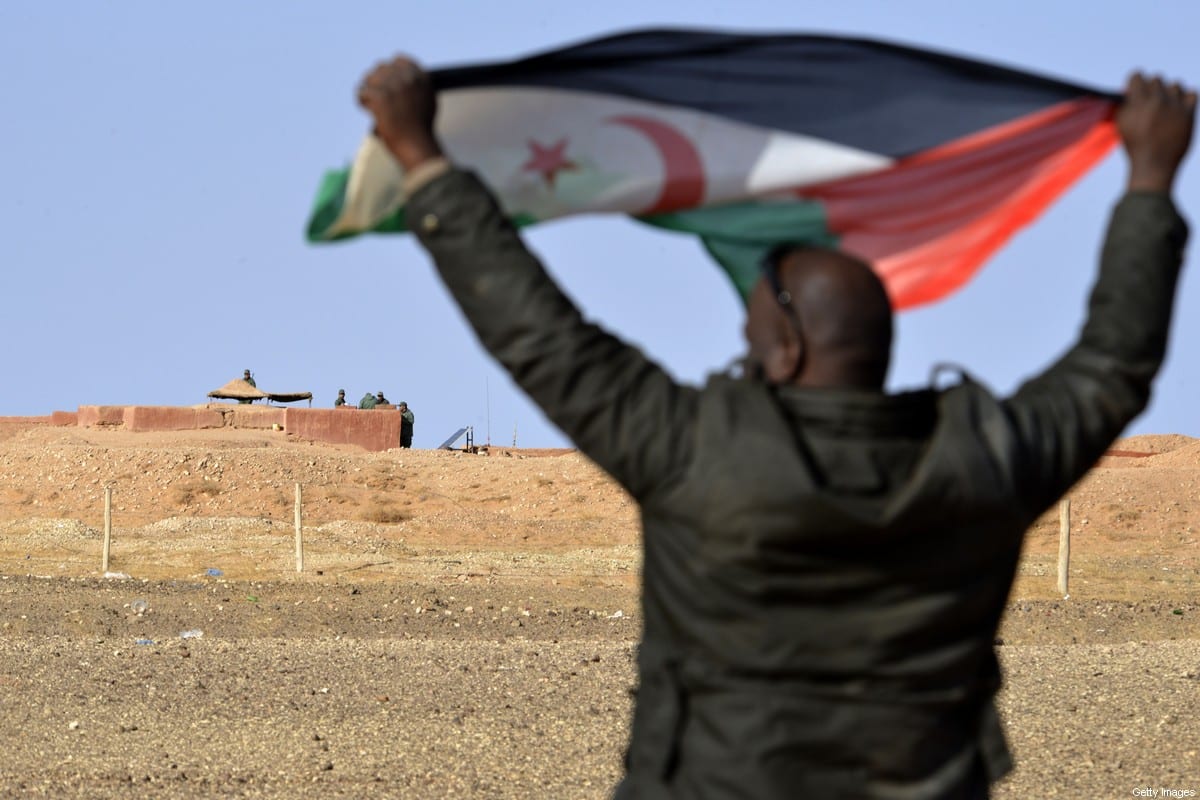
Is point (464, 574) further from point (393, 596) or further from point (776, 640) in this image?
point (776, 640)

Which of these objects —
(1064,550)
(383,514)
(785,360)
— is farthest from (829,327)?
(383,514)

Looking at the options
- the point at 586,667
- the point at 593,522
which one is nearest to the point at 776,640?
the point at 586,667

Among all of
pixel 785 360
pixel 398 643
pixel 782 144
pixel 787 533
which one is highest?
pixel 782 144

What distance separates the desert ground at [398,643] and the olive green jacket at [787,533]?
6436 mm

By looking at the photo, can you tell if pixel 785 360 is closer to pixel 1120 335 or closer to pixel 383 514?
pixel 1120 335

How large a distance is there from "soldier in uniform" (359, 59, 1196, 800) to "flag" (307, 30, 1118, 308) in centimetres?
43

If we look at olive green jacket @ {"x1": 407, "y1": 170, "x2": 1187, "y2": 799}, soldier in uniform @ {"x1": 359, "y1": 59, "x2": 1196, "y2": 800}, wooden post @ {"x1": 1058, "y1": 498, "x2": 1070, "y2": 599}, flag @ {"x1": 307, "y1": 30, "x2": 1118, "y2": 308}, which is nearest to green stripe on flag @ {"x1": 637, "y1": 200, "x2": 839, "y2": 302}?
flag @ {"x1": 307, "y1": 30, "x2": 1118, "y2": 308}

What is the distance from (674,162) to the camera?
8.65ft

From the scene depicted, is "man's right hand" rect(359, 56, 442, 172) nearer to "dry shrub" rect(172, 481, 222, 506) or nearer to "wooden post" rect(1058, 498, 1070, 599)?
"wooden post" rect(1058, 498, 1070, 599)

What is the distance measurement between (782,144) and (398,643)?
36.7 ft

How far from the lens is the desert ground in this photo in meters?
8.98

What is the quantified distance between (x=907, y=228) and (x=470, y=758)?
6993 mm

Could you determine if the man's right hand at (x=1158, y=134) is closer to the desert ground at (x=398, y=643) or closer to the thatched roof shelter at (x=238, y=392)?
the desert ground at (x=398, y=643)

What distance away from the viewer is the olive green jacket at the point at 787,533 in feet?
6.61
